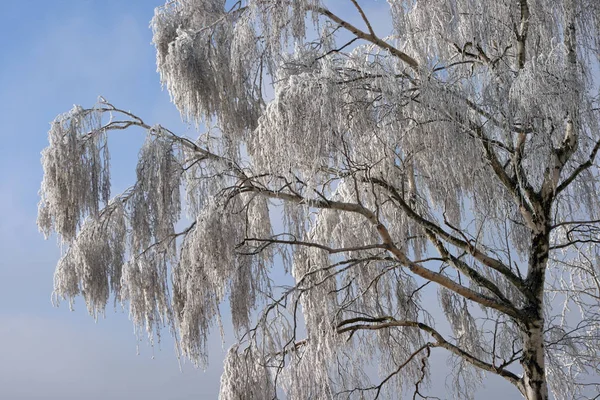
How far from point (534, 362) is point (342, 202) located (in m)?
1.28

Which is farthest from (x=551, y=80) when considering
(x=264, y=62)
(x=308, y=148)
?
(x=264, y=62)

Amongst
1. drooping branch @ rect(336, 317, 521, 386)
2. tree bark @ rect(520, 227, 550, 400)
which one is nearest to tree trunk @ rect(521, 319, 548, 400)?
tree bark @ rect(520, 227, 550, 400)

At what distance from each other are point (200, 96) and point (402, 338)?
1856 mm

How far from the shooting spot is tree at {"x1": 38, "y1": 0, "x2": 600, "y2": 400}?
338 cm

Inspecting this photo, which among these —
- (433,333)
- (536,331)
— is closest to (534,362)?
(536,331)

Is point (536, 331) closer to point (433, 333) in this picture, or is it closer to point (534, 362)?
point (534, 362)

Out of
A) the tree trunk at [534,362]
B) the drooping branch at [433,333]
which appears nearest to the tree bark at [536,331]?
the tree trunk at [534,362]

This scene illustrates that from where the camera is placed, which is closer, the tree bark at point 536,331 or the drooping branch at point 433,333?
the tree bark at point 536,331

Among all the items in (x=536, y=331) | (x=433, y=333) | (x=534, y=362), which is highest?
(x=433, y=333)

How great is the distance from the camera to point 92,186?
3.86 m

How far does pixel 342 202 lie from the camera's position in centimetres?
388

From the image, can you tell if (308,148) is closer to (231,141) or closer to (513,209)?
(231,141)

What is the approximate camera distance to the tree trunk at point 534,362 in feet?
12.1

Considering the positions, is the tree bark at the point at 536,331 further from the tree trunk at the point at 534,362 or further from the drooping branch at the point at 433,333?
the drooping branch at the point at 433,333
